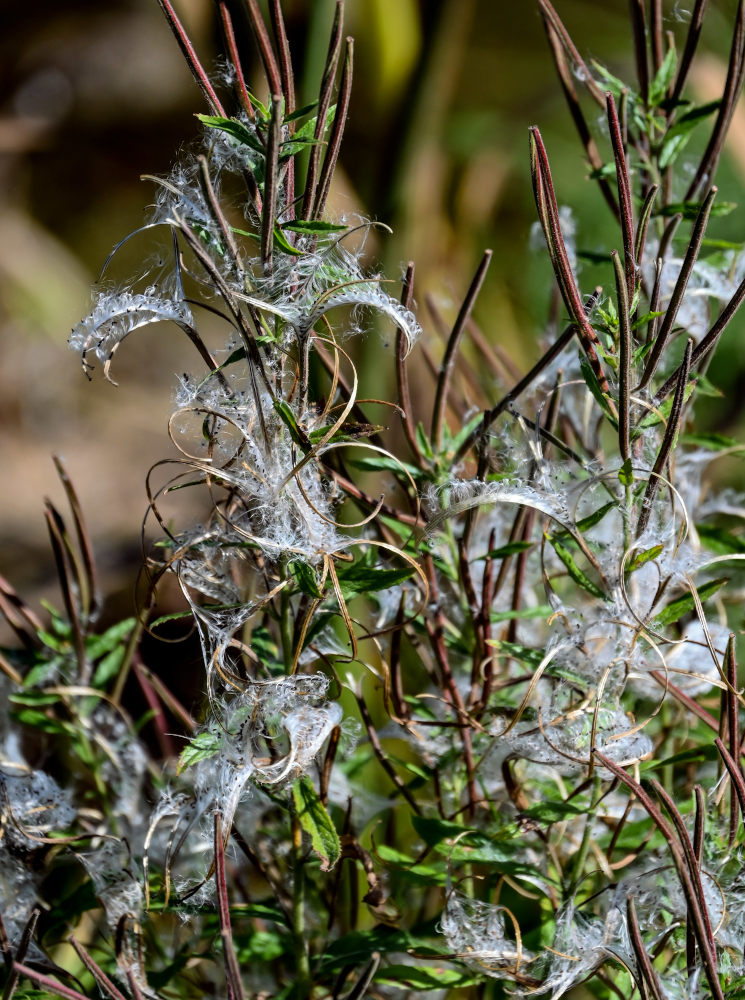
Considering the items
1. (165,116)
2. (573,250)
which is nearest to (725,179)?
(573,250)

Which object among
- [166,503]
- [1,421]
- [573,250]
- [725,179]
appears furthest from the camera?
[1,421]

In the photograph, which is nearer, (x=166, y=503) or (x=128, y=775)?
(x=128, y=775)

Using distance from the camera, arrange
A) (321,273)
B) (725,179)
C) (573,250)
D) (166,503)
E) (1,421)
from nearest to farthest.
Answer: (321,273), (573,250), (725,179), (166,503), (1,421)

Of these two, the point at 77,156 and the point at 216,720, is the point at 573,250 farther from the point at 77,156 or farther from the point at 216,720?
the point at 77,156

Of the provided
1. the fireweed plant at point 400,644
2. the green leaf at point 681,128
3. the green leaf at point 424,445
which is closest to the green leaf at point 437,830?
the fireweed plant at point 400,644

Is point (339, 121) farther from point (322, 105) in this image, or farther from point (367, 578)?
point (367, 578)

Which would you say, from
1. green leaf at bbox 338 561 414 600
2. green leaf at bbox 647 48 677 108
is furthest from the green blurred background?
green leaf at bbox 338 561 414 600
